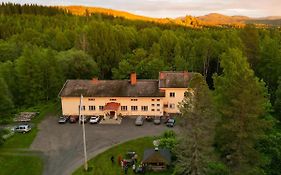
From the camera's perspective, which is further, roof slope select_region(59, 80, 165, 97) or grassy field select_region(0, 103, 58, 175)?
roof slope select_region(59, 80, 165, 97)

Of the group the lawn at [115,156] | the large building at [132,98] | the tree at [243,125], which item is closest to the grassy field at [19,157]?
the lawn at [115,156]

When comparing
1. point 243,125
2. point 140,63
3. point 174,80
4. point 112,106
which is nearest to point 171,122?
point 174,80

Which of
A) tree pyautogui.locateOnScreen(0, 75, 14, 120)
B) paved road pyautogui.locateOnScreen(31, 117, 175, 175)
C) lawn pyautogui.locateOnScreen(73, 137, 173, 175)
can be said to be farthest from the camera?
tree pyautogui.locateOnScreen(0, 75, 14, 120)

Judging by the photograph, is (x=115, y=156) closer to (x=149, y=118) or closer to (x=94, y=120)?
(x=94, y=120)

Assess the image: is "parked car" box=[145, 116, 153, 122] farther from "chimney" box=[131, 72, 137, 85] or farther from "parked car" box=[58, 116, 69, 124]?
"parked car" box=[58, 116, 69, 124]

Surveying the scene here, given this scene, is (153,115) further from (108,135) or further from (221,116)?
(221,116)

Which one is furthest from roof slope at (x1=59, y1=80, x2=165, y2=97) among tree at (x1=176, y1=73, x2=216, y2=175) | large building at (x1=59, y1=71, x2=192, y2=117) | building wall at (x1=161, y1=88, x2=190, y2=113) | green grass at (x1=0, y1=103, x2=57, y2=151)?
tree at (x1=176, y1=73, x2=216, y2=175)
